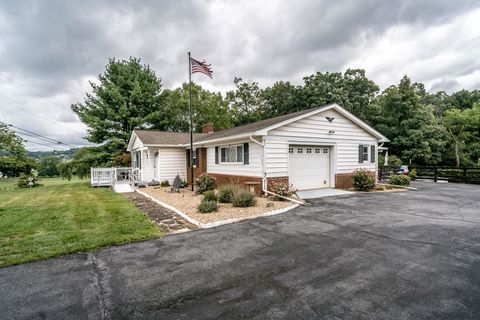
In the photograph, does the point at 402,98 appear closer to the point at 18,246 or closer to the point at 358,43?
the point at 358,43

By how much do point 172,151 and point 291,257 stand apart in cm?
1475

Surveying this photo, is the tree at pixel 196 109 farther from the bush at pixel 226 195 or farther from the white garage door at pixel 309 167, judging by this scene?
the bush at pixel 226 195

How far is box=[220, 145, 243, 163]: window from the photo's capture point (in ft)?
40.1

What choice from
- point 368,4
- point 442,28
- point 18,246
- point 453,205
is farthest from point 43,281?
point 442,28

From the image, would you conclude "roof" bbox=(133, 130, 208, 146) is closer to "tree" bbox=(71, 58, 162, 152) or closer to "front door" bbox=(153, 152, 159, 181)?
"front door" bbox=(153, 152, 159, 181)

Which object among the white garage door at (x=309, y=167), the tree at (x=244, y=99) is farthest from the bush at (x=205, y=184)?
the tree at (x=244, y=99)

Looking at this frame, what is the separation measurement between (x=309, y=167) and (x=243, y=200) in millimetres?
5265

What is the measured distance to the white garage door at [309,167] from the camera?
11867 mm

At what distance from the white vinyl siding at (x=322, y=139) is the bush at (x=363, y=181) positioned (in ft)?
2.77

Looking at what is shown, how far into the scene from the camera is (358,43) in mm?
15422

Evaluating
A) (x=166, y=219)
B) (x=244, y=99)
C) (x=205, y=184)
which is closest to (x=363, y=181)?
(x=205, y=184)

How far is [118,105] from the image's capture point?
27297 millimetres

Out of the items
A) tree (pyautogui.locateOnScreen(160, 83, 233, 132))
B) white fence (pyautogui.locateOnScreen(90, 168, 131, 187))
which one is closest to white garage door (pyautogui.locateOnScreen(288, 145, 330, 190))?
white fence (pyautogui.locateOnScreen(90, 168, 131, 187))

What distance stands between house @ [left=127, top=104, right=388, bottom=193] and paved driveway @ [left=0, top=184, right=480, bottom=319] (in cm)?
513
